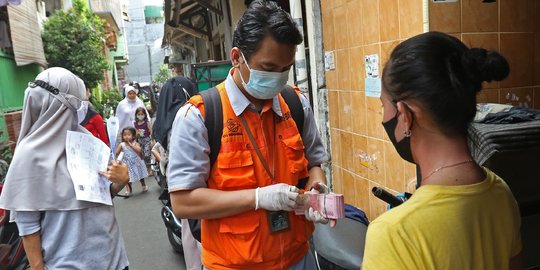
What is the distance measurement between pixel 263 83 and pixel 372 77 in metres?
1.69

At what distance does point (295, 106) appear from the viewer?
1933 mm

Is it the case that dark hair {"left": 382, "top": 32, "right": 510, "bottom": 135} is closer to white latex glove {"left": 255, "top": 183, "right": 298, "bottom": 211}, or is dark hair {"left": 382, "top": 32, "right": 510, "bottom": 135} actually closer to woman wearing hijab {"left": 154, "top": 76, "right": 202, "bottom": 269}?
white latex glove {"left": 255, "top": 183, "right": 298, "bottom": 211}

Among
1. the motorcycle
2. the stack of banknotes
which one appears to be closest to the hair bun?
the stack of banknotes

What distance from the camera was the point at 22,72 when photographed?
10.5 metres

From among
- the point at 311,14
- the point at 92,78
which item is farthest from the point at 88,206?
the point at 92,78

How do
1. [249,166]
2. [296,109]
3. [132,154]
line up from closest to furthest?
[249,166]
[296,109]
[132,154]

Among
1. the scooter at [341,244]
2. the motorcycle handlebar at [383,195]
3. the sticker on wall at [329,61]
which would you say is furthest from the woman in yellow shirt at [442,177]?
the sticker on wall at [329,61]

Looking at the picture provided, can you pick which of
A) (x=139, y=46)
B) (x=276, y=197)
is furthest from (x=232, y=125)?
(x=139, y=46)

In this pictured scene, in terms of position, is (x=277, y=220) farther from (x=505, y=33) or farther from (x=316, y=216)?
(x=505, y=33)

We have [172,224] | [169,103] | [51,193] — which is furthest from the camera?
[172,224]

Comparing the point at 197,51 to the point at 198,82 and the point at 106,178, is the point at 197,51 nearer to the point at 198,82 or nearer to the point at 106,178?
the point at 198,82

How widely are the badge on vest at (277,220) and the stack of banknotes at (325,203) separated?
0.24ft

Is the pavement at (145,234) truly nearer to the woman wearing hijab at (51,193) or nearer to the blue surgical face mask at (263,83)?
the woman wearing hijab at (51,193)

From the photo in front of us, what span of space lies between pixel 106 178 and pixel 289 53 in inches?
49.5
